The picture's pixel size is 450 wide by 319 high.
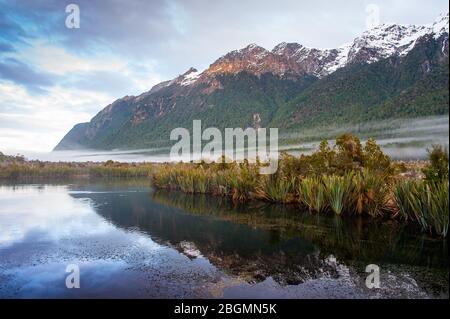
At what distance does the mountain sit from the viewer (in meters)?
90.1

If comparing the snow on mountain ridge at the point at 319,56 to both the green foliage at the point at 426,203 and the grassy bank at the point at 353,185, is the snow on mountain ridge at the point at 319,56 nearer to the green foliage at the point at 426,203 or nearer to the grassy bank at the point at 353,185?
the grassy bank at the point at 353,185

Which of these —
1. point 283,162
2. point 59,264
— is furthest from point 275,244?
point 283,162

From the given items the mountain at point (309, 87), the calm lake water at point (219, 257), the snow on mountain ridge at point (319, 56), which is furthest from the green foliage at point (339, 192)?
the snow on mountain ridge at point (319, 56)

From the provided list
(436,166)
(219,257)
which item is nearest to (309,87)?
(436,166)

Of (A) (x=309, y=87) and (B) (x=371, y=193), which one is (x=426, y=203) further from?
(A) (x=309, y=87)

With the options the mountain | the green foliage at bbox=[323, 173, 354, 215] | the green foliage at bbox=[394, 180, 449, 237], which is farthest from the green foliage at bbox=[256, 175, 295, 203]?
the mountain

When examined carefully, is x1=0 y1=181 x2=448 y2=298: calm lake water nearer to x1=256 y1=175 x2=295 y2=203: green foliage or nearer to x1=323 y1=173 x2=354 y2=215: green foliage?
x1=323 y1=173 x2=354 y2=215: green foliage

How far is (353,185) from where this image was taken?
1534 centimetres

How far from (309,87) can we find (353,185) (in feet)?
409

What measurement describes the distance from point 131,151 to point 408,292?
6269 inches

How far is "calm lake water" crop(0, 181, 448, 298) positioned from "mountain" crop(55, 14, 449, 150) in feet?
117

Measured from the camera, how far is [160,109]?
199 m

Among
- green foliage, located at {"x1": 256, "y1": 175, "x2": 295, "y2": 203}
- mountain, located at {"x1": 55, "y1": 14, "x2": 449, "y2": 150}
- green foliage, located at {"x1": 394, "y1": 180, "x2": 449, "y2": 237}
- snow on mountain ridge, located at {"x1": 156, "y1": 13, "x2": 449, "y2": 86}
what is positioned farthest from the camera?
snow on mountain ridge, located at {"x1": 156, "y1": 13, "x2": 449, "y2": 86}

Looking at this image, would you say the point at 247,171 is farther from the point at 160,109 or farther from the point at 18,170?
the point at 160,109
